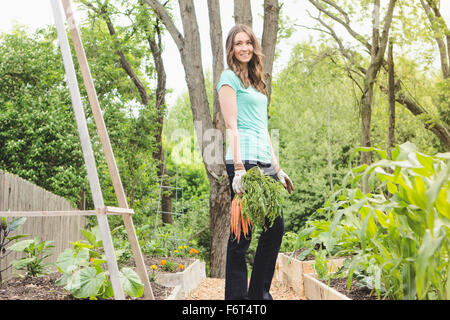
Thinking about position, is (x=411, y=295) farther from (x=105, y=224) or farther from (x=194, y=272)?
(x=194, y=272)

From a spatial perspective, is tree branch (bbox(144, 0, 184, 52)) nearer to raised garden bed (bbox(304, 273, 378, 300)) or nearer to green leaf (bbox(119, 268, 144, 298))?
raised garden bed (bbox(304, 273, 378, 300))

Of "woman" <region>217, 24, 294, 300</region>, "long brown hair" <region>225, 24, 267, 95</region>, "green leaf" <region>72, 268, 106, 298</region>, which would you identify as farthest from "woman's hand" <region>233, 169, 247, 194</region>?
"green leaf" <region>72, 268, 106, 298</region>

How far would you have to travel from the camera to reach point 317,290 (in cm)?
296

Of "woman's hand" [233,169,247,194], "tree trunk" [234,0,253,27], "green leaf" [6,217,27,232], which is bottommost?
"green leaf" [6,217,27,232]

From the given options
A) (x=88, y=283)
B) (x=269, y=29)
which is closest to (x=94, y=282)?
(x=88, y=283)

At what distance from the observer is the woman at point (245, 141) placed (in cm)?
245

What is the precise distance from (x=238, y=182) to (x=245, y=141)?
0.30 m

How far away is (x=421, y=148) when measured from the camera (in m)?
14.2

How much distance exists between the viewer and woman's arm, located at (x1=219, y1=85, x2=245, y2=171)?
7.95 ft

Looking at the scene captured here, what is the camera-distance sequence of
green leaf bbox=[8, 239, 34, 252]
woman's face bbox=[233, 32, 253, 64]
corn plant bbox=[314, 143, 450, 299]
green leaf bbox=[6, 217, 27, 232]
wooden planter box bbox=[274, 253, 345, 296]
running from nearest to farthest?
corn plant bbox=[314, 143, 450, 299], woman's face bbox=[233, 32, 253, 64], green leaf bbox=[8, 239, 34, 252], green leaf bbox=[6, 217, 27, 232], wooden planter box bbox=[274, 253, 345, 296]

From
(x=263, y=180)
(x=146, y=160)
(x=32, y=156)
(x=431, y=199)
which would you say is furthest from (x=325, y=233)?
(x=32, y=156)

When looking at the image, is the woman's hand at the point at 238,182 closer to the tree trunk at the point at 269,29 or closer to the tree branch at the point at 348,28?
the tree trunk at the point at 269,29

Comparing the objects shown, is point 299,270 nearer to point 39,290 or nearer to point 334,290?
point 334,290
